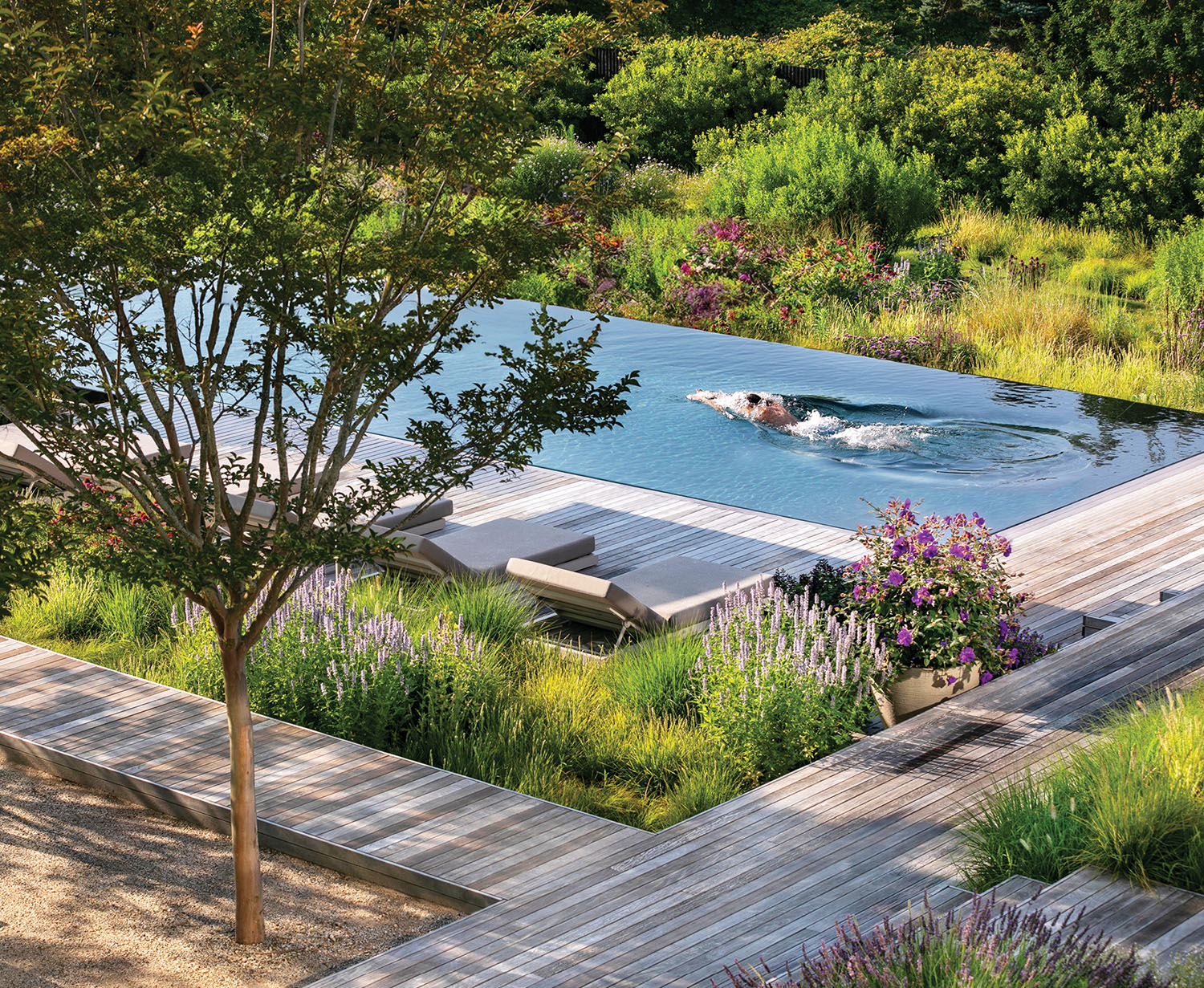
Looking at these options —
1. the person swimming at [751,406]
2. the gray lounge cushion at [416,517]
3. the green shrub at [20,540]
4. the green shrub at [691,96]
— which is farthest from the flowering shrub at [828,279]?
the green shrub at [20,540]

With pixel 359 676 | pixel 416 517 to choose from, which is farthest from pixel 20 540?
pixel 416 517

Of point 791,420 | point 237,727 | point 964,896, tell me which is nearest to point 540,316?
point 237,727

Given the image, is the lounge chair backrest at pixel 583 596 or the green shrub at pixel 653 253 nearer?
the lounge chair backrest at pixel 583 596

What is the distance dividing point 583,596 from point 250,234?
12.9 ft

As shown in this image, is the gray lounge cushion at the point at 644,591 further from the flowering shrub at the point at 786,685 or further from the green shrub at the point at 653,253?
the green shrub at the point at 653,253

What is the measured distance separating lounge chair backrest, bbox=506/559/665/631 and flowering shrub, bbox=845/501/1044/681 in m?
1.19

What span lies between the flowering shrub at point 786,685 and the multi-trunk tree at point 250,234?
1.84 metres

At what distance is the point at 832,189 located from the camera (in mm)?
18531

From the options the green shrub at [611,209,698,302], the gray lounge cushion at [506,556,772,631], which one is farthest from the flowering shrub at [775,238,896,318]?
the gray lounge cushion at [506,556,772,631]

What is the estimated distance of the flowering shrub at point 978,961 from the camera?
11.9 feet

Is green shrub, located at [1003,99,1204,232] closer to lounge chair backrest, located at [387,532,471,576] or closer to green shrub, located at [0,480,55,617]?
lounge chair backrest, located at [387,532,471,576]

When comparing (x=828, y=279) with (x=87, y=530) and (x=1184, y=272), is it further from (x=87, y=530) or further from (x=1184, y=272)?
(x=87, y=530)

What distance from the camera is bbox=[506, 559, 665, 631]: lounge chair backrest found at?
24.3 ft

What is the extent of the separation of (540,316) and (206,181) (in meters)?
1.16
